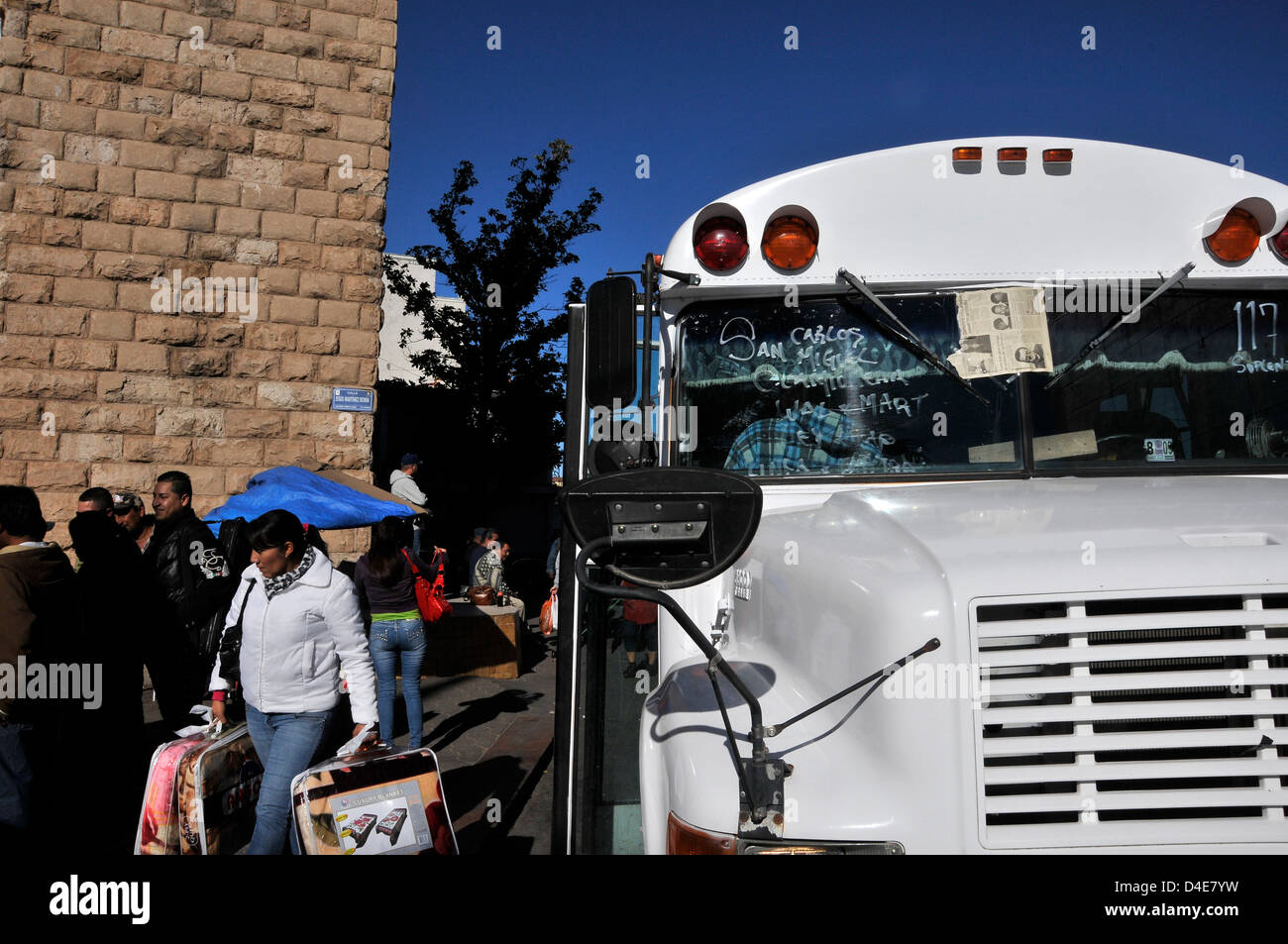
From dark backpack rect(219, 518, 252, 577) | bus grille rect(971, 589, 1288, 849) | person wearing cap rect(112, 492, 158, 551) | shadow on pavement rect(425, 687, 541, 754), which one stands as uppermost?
person wearing cap rect(112, 492, 158, 551)

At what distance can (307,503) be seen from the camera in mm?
6094

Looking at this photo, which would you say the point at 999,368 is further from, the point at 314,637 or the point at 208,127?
the point at 208,127

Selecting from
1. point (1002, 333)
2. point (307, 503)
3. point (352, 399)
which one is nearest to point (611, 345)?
point (1002, 333)

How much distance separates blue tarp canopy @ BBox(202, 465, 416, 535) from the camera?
5.98m

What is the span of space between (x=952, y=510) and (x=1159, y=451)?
3.20ft

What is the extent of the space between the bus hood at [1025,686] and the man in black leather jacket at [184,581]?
4198 mm

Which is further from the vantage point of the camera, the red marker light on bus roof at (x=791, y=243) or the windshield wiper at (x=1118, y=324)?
the red marker light on bus roof at (x=791, y=243)

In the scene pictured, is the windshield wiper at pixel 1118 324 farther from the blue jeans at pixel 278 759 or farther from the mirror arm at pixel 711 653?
the blue jeans at pixel 278 759

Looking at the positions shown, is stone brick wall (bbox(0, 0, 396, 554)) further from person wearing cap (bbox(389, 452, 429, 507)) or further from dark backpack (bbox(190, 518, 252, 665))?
dark backpack (bbox(190, 518, 252, 665))

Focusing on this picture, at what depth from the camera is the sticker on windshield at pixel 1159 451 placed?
2525 millimetres

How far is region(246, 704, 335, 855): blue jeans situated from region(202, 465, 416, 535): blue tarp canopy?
2518 millimetres

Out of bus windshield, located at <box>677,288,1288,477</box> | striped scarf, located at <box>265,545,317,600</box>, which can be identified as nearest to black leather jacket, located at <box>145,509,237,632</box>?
striped scarf, located at <box>265,545,317,600</box>

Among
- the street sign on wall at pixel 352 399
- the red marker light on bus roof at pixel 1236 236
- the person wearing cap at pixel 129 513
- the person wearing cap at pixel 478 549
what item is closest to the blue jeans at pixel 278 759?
the person wearing cap at pixel 129 513
